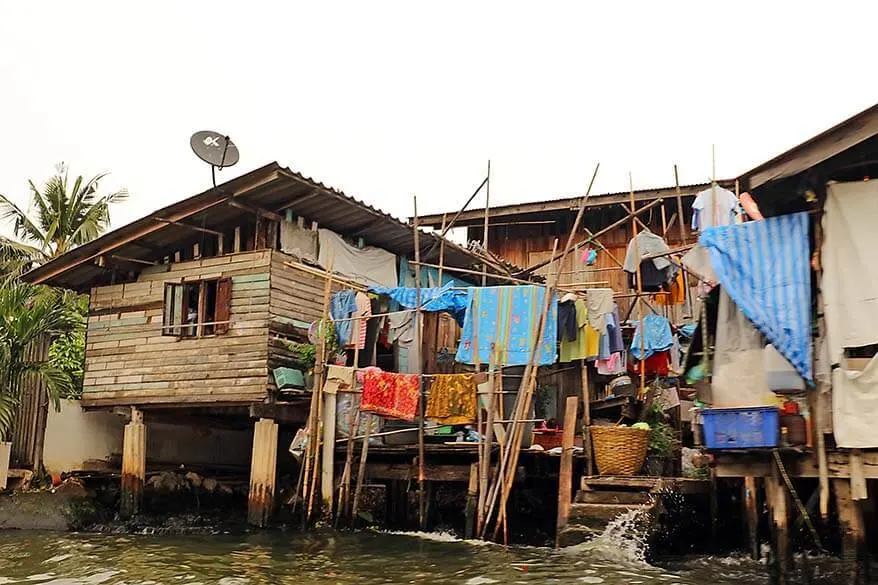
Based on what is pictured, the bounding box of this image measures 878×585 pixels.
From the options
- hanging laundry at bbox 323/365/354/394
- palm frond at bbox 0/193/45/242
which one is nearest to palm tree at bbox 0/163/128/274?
palm frond at bbox 0/193/45/242

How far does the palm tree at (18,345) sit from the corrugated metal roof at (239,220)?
673 mm

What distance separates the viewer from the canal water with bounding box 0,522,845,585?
9055mm

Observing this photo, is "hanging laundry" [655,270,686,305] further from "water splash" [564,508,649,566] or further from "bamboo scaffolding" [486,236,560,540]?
"water splash" [564,508,649,566]

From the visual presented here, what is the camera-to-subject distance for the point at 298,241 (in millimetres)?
15164

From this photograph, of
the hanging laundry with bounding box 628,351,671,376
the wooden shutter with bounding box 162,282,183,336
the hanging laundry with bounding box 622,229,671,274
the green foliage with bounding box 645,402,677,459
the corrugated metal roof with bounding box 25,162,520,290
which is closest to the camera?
the green foliage with bounding box 645,402,677,459

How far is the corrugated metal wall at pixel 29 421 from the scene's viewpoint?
16109 mm

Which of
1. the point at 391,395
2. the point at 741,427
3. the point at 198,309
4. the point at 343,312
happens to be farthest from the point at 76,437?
the point at 741,427

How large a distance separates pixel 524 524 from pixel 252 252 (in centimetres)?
646

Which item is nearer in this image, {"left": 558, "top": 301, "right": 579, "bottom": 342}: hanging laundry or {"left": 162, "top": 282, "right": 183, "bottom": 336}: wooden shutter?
{"left": 558, "top": 301, "right": 579, "bottom": 342}: hanging laundry

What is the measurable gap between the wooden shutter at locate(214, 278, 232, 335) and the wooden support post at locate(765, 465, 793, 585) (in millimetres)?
9339

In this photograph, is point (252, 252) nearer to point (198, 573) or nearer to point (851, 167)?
point (198, 573)

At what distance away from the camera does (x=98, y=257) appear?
52.0 ft

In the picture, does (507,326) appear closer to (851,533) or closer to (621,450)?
(621,450)

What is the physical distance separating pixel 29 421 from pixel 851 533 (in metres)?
14.3
